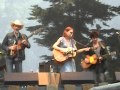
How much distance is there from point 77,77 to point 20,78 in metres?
0.89

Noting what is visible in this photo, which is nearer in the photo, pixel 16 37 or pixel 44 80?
pixel 44 80

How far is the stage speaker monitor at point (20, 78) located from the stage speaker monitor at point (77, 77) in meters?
0.44

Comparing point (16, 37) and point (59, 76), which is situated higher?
point (16, 37)

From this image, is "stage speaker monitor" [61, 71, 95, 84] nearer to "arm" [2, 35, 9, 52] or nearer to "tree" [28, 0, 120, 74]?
"arm" [2, 35, 9, 52]

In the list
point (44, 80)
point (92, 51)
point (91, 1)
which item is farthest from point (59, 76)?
point (91, 1)

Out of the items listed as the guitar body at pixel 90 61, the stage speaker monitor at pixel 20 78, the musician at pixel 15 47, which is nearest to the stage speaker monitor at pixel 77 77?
the stage speaker monitor at pixel 20 78

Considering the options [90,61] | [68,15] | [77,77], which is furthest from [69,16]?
[77,77]

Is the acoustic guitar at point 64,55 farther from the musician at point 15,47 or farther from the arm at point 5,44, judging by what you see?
the arm at point 5,44

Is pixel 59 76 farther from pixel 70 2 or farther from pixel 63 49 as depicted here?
pixel 70 2

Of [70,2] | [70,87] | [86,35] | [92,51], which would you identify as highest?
[70,2]

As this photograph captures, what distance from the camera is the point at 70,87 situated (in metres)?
6.24

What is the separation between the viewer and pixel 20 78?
6.39 m

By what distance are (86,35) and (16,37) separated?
38.1ft

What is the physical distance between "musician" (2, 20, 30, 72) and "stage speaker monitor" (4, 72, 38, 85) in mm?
661
